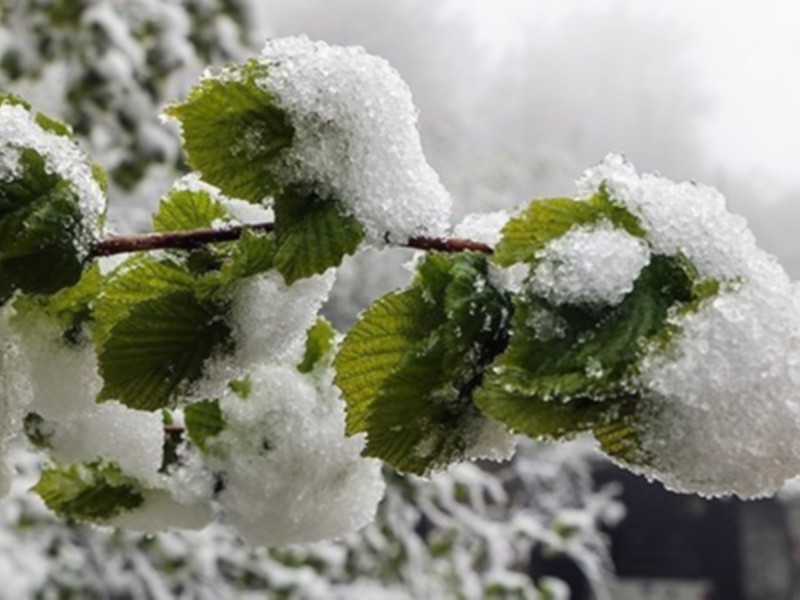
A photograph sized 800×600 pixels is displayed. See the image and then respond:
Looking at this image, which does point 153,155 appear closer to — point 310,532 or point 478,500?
point 478,500

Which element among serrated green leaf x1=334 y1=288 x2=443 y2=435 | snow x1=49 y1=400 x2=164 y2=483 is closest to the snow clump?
serrated green leaf x1=334 y1=288 x2=443 y2=435

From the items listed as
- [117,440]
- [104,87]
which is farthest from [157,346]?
[104,87]

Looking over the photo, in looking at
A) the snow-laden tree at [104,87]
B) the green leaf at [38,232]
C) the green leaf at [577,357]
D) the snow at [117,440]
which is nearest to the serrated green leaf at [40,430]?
the snow at [117,440]

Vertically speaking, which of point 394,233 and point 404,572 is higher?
point 404,572

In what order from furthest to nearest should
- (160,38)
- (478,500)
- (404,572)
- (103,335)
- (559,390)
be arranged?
(478,500) < (404,572) < (160,38) < (103,335) < (559,390)

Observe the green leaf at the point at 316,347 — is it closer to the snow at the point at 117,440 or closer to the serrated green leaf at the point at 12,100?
the snow at the point at 117,440

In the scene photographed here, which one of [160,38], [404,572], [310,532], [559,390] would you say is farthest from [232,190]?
[404,572]

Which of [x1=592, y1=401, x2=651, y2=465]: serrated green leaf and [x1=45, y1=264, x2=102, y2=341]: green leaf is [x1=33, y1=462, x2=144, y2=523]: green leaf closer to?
[x1=45, y1=264, x2=102, y2=341]: green leaf
